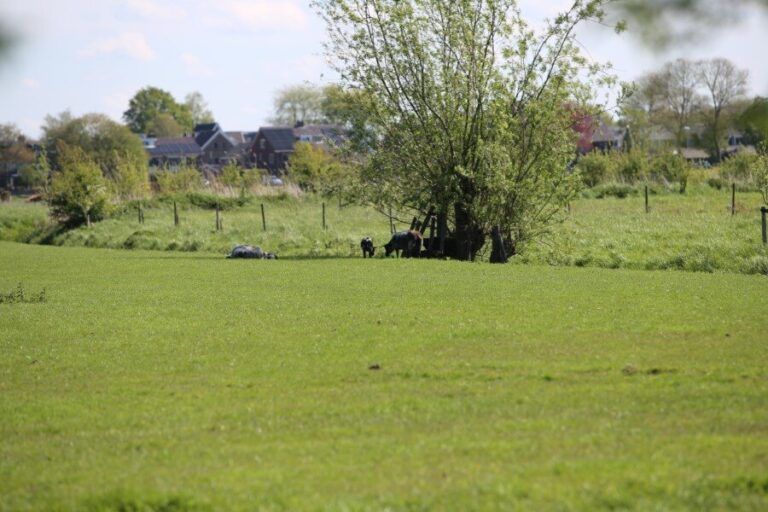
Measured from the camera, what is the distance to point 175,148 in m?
152

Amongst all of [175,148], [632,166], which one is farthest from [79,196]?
Result: [175,148]

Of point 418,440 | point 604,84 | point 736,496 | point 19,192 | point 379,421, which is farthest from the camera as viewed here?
point 19,192

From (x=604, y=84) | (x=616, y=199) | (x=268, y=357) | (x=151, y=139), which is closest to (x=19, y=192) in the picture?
(x=151, y=139)

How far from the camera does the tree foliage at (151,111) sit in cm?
17438

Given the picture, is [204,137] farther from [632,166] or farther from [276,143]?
[632,166]

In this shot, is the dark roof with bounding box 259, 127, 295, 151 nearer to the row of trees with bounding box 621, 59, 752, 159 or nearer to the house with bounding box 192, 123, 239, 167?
the house with bounding box 192, 123, 239, 167

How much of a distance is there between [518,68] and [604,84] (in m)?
2.99

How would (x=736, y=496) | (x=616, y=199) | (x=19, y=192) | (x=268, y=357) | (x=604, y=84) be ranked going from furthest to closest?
1. (x=19, y=192)
2. (x=616, y=199)
3. (x=604, y=84)
4. (x=268, y=357)
5. (x=736, y=496)

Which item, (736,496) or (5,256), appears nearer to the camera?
(736,496)

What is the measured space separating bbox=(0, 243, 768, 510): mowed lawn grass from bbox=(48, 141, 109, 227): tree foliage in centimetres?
3802

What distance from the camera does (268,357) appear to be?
14.6m

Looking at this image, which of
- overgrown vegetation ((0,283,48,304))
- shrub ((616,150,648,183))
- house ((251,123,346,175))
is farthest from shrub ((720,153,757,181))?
house ((251,123,346,175))

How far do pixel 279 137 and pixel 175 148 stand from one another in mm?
20908

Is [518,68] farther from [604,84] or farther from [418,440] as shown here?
[418,440]
